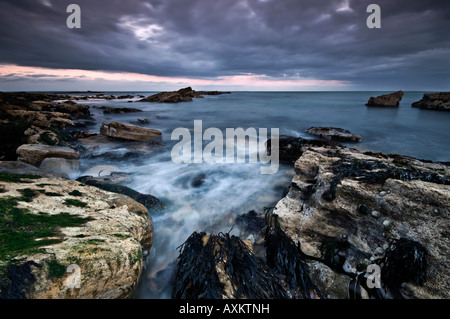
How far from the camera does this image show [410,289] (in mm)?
2193

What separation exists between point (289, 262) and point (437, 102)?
131ft

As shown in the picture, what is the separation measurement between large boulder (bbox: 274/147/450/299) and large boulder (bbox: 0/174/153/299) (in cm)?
242

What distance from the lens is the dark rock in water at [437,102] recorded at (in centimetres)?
2665

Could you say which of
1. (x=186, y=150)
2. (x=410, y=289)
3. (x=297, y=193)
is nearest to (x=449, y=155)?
(x=297, y=193)

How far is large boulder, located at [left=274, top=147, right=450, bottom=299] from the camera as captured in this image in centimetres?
225

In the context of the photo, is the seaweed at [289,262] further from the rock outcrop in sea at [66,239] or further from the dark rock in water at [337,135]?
the dark rock in water at [337,135]

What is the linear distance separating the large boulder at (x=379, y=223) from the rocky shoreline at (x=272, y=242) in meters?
0.01

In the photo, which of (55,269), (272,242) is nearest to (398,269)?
(272,242)

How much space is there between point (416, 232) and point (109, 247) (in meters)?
3.78

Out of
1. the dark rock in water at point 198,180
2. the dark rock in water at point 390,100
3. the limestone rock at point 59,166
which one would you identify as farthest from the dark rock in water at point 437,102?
the limestone rock at point 59,166

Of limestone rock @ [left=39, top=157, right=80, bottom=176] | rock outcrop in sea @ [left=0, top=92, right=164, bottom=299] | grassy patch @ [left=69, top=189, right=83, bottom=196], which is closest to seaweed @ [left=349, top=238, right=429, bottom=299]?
rock outcrop in sea @ [left=0, top=92, right=164, bottom=299]

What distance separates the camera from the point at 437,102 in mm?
27766
